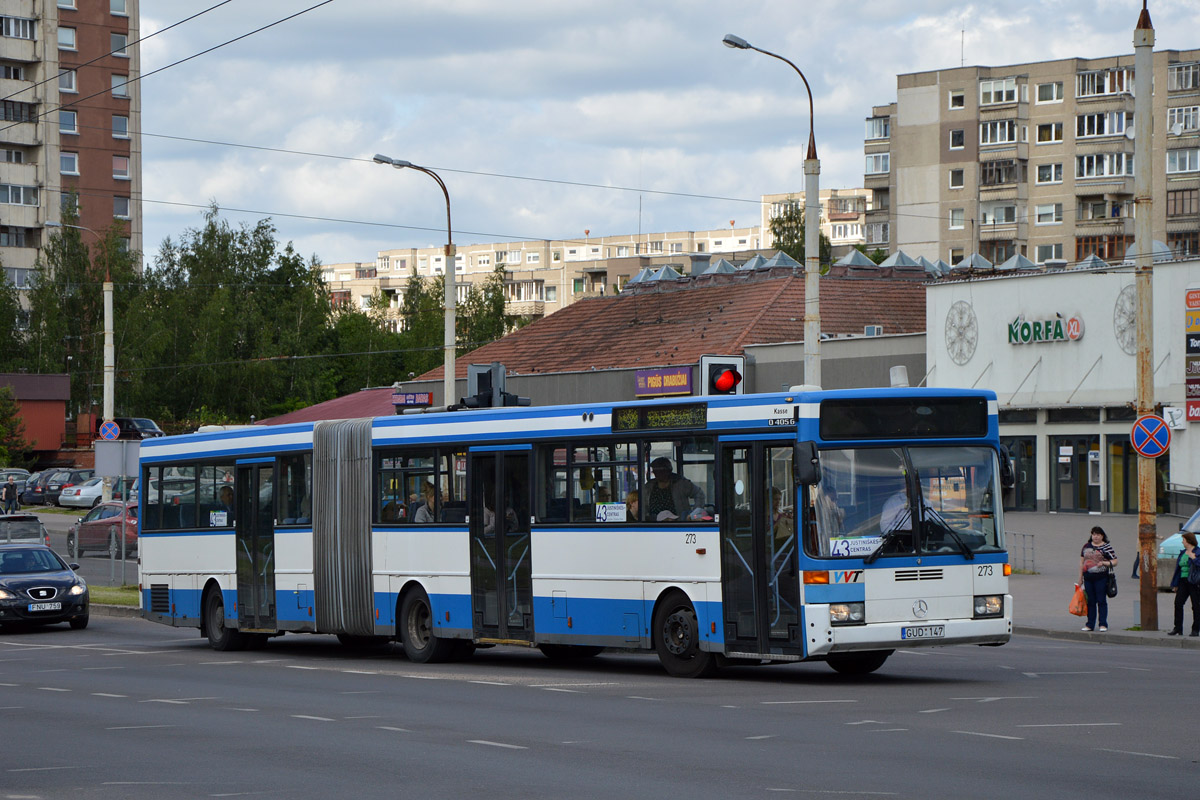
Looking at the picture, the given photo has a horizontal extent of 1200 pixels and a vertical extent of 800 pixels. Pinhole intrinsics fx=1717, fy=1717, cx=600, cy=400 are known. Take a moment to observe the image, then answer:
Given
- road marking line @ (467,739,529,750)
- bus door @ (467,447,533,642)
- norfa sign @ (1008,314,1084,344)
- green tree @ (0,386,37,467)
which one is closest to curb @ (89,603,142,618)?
bus door @ (467,447,533,642)

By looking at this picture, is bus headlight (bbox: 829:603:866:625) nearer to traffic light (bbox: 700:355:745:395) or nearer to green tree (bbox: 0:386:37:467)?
traffic light (bbox: 700:355:745:395)

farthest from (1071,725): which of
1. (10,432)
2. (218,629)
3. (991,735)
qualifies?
(10,432)

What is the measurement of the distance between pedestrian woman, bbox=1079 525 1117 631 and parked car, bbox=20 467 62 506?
54215 millimetres

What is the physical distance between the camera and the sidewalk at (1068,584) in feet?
76.9

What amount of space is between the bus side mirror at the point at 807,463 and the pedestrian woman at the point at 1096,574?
30.1 ft

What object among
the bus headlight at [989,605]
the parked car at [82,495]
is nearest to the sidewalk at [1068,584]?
the bus headlight at [989,605]

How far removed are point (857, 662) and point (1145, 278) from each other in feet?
27.5

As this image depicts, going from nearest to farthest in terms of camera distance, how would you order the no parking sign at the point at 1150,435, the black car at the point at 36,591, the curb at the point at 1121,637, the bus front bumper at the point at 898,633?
1. the bus front bumper at the point at 898,633
2. the curb at the point at 1121,637
3. the no parking sign at the point at 1150,435
4. the black car at the point at 36,591

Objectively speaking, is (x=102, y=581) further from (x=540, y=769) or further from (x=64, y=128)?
(x=64, y=128)

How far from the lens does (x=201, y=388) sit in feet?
303

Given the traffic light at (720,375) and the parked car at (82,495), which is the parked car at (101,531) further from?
the traffic light at (720,375)

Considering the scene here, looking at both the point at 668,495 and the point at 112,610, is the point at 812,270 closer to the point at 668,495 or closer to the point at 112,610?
the point at 668,495

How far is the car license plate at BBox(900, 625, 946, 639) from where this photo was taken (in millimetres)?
15945

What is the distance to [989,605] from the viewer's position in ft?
53.6
